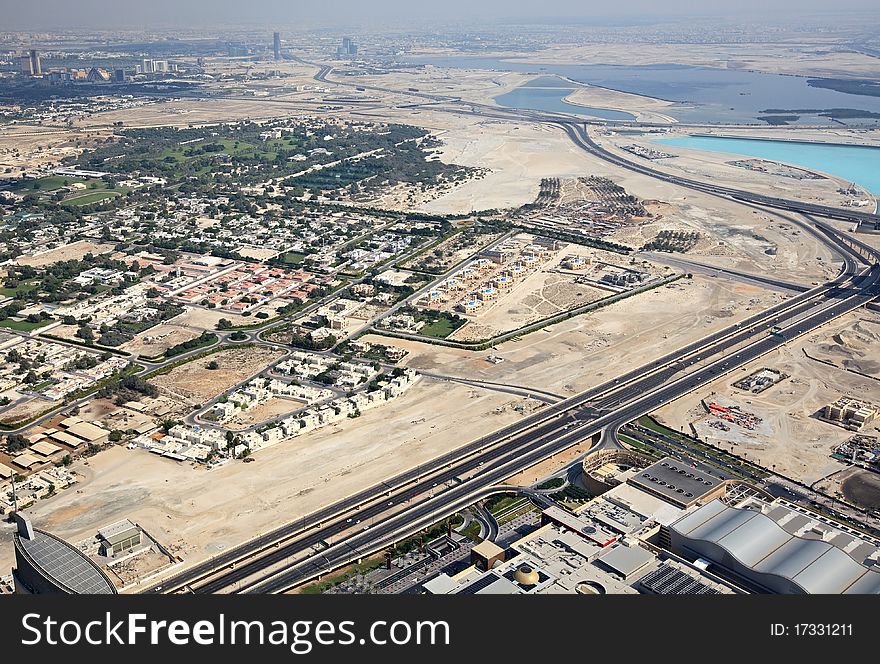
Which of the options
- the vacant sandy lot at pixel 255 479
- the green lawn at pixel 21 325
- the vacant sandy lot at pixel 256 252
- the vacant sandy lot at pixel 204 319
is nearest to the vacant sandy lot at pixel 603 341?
the vacant sandy lot at pixel 255 479

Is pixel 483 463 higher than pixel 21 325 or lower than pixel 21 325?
lower

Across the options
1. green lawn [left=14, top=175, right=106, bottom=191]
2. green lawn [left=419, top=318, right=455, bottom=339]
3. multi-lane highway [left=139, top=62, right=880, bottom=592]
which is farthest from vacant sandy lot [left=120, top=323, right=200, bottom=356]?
green lawn [left=14, top=175, right=106, bottom=191]

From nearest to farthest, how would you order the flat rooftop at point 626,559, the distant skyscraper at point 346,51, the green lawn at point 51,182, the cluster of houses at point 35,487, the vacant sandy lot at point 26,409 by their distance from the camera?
the flat rooftop at point 626,559 < the cluster of houses at point 35,487 < the vacant sandy lot at point 26,409 < the green lawn at point 51,182 < the distant skyscraper at point 346,51

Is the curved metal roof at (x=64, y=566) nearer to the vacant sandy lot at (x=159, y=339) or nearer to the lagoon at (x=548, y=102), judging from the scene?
the vacant sandy lot at (x=159, y=339)

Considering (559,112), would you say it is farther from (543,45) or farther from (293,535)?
(543,45)

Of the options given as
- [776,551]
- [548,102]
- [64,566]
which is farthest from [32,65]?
[776,551]

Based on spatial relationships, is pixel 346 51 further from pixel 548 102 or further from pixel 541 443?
pixel 541 443

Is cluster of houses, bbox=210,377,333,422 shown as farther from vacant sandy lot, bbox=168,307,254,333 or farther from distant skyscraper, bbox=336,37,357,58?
distant skyscraper, bbox=336,37,357,58
